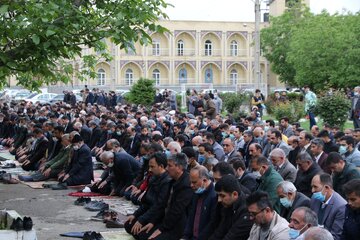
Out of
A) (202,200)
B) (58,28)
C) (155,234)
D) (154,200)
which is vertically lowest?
(155,234)

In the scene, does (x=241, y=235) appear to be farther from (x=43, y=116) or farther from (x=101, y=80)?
(x=101, y=80)

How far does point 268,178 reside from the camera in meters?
9.02

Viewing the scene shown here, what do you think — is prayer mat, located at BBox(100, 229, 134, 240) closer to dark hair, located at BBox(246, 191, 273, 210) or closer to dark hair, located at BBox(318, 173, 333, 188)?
dark hair, located at BBox(318, 173, 333, 188)

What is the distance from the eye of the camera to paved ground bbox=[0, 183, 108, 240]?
10.6 meters

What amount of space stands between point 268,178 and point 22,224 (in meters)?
3.38

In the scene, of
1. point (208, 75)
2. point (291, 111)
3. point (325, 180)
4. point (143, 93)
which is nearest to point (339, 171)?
point (325, 180)

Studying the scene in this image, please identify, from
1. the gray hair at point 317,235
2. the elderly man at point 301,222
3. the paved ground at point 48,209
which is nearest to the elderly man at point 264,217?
the elderly man at point 301,222

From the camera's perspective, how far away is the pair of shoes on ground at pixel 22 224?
28.5 ft

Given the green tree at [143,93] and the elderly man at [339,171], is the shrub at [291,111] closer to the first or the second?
the green tree at [143,93]

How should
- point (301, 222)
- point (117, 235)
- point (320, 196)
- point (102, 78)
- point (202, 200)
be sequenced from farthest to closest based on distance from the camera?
point (102, 78) < point (117, 235) < point (202, 200) < point (320, 196) < point (301, 222)

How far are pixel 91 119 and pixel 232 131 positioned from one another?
26.2ft

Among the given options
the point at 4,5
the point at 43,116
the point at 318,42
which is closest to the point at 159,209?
the point at 4,5

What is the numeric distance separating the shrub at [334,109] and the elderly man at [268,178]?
12.8 meters

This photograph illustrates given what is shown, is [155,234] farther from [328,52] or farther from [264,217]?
[328,52]
